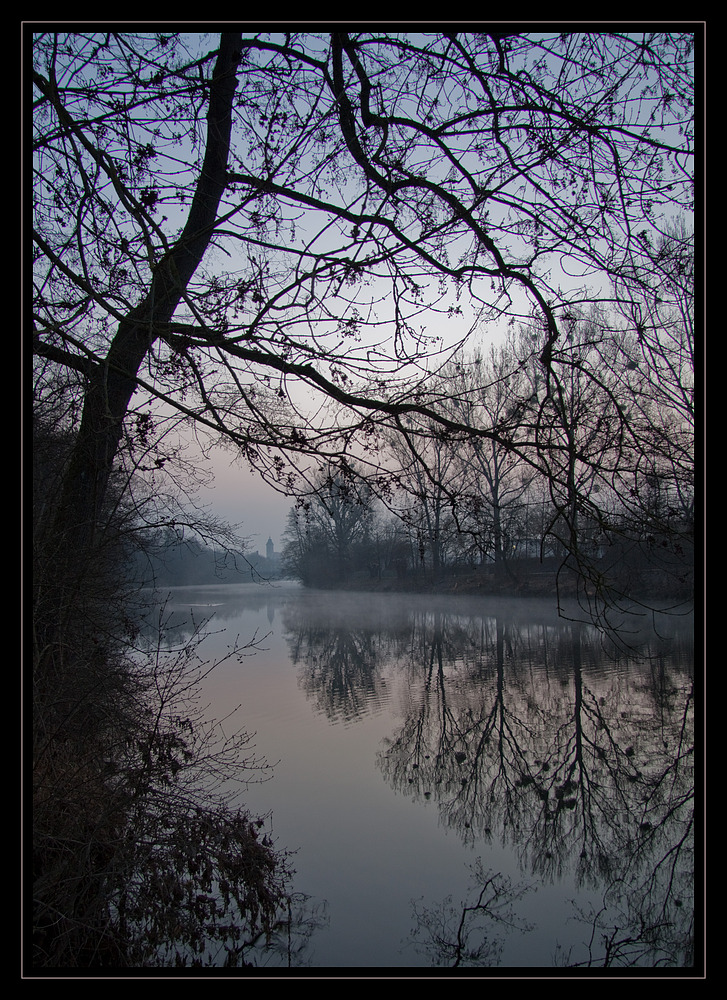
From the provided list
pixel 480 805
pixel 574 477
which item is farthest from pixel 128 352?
pixel 480 805

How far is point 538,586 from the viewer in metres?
17.8

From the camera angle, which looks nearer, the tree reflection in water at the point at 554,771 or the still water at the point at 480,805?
the still water at the point at 480,805

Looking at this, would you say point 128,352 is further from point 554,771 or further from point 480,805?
point 554,771

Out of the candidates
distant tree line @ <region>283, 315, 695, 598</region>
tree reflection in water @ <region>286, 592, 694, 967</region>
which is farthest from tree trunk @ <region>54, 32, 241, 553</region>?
tree reflection in water @ <region>286, 592, 694, 967</region>

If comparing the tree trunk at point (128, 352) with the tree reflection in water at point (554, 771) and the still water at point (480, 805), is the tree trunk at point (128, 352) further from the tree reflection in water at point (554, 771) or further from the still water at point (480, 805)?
the tree reflection in water at point (554, 771)

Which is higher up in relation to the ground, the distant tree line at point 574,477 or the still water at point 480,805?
the distant tree line at point 574,477

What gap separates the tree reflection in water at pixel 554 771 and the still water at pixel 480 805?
0.06 ft

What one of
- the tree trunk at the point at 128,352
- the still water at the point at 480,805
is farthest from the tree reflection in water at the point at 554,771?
the tree trunk at the point at 128,352

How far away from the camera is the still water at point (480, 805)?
3477 millimetres

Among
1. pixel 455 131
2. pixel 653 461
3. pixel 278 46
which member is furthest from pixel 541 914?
pixel 278 46

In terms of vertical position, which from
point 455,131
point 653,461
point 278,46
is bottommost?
point 653,461

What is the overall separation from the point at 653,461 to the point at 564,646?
11.3 meters
